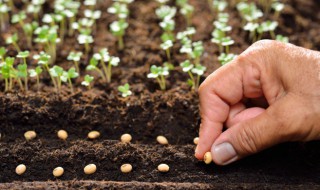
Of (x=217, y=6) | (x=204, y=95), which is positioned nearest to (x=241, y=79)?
(x=204, y=95)

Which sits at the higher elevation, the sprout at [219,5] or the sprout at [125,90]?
the sprout at [219,5]

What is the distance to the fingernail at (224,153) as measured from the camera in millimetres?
1799

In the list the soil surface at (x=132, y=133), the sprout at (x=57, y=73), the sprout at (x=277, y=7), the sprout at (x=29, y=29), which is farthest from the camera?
the sprout at (x=277, y=7)

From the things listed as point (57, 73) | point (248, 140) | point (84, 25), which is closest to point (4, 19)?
point (84, 25)

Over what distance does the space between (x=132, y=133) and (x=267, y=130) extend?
57cm

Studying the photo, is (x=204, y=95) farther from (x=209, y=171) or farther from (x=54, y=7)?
(x=54, y=7)

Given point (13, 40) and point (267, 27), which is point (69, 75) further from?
point (267, 27)

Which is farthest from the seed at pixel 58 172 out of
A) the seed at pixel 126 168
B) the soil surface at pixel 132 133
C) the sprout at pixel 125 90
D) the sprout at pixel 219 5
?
the sprout at pixel 219 5

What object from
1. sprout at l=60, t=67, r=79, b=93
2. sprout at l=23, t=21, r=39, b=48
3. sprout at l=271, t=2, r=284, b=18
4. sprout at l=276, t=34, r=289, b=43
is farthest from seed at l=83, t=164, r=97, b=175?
sprout at l=271, t=2, r=284, b=18

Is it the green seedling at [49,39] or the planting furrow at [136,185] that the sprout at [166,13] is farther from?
the planting furrow at [136,185]

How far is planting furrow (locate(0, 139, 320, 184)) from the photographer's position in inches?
72.1

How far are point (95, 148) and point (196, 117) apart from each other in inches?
16.5

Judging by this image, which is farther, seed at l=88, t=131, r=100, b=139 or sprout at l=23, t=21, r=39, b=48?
sprout at l=23, t=21, r=39, b=48

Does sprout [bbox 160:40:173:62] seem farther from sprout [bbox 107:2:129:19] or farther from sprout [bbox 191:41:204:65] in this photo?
sprout [bbox 107:2:129:19]
